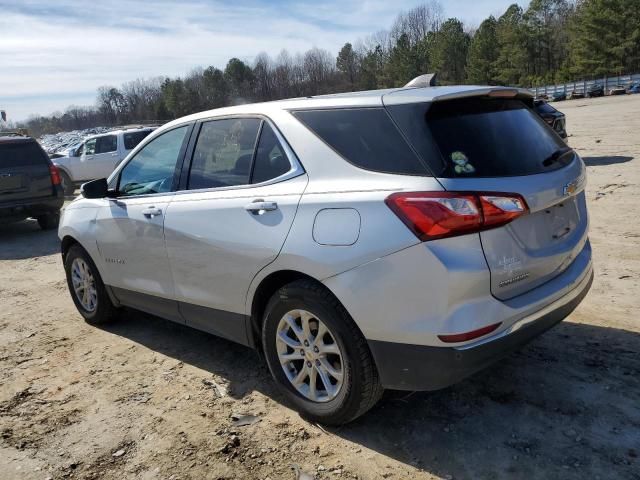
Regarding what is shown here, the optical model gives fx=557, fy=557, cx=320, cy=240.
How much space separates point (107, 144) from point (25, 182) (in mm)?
7825

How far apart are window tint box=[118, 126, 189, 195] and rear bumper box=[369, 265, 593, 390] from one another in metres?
2.16

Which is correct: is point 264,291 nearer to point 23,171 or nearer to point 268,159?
point 268,159

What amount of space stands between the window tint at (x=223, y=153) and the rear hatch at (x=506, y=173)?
41.8 inches

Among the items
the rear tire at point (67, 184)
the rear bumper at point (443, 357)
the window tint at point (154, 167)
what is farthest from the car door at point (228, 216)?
the rear tire at point (67, 184)

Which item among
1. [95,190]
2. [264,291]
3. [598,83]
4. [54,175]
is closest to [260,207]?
[264,291]

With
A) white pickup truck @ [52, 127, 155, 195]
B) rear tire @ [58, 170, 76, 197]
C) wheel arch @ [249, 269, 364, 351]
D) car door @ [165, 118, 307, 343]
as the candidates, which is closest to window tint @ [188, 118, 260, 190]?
car door @ [165, 118, 307, 343]

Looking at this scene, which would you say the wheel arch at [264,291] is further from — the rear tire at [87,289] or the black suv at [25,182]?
the black suv at [25,182]

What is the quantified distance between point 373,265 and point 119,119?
150 meters

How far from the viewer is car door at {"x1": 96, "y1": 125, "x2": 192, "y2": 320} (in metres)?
→ 4.04

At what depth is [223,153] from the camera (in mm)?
3713

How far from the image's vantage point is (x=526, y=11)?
81.8 m

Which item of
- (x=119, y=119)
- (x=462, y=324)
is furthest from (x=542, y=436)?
(x=119, y=119)

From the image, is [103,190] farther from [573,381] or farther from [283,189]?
[573,381]

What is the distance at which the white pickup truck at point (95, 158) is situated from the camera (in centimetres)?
1752
